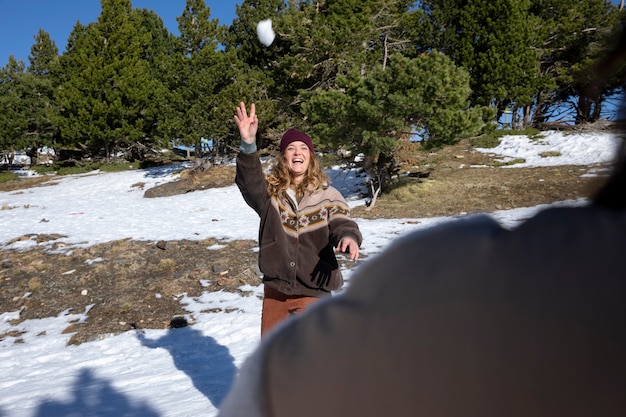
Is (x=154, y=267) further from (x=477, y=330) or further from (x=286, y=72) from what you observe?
(x=286, y=72)

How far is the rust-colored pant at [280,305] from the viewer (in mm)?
2541

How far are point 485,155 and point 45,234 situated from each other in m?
14.7

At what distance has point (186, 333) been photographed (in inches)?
196

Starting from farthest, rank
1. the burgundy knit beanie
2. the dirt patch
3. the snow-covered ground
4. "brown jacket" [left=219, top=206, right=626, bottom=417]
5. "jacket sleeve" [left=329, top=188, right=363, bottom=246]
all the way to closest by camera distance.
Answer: the dirt patch, the snow-covered ground, the burgundy knit beanie, "jacket sleeve" [left=329, top=188, right=363, bottom=246], "brown jacket" [left=219, top=206, right=626, bottom=417]

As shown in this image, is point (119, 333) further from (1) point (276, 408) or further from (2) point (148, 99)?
(2) point (148, 99)

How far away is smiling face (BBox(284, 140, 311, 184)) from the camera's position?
8.60 ft

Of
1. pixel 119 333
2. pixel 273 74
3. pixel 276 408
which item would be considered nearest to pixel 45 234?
pixel 119 333

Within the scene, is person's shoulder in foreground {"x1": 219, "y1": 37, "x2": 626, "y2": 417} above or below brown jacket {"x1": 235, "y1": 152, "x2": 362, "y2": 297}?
above

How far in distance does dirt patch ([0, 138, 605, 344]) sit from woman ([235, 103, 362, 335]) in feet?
9.07

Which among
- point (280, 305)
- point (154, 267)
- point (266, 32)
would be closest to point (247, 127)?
point (280, 305)

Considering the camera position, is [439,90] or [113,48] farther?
[113,48]

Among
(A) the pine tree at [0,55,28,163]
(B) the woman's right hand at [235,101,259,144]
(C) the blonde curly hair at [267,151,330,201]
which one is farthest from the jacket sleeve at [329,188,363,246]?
(A) the pine tree at [0,55,28,163]

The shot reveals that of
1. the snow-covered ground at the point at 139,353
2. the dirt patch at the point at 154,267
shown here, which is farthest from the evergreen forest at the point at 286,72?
the snow-covered ground at the point at 139,353

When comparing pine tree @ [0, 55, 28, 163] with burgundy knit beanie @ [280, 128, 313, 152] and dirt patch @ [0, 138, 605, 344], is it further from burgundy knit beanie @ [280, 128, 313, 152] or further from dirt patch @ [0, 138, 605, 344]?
burgundy knit beanie @ [280, 128, 313, 152]
